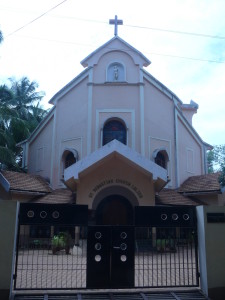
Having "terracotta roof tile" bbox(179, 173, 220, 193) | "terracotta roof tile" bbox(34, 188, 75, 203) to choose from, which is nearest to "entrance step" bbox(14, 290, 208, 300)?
"terracotta roof tile" bbox(34, 188, 75, 203)

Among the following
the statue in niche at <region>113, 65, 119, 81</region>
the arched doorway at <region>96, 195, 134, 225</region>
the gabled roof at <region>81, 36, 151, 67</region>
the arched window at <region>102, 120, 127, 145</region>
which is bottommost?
the arched doorway at <region>96, 195, 134, 225</region>

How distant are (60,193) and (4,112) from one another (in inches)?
222

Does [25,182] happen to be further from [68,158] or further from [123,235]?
[123,235]

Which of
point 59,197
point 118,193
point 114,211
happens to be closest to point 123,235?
point 118,193

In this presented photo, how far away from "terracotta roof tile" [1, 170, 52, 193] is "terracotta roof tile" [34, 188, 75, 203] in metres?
0.61

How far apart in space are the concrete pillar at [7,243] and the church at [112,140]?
7.66 m

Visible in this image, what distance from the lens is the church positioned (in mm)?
15016

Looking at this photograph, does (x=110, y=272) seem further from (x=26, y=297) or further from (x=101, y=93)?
(x=101, y=93)

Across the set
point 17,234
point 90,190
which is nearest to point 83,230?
point 90,190

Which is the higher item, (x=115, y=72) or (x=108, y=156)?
(x=115, y=72)

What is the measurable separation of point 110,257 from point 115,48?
15.0 meters

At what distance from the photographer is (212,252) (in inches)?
292

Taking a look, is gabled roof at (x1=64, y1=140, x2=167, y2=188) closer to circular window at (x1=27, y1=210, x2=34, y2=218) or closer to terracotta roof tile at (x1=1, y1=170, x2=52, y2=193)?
terracotta roof tile at (x1=1, y1=170, x2=52, y2=193)

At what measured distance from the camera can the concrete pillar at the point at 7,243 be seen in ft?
21.9
